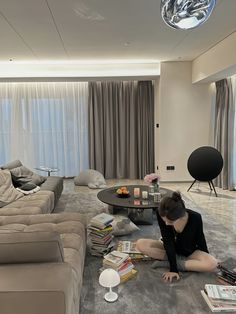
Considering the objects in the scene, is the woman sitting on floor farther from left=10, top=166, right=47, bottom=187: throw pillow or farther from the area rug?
left=10, top=166, right=47, bottom=187: throw pillow

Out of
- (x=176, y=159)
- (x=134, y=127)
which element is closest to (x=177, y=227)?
(x=176, y=159)

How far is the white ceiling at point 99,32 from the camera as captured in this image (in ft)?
9.82

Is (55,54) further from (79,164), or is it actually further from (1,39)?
(79,164)

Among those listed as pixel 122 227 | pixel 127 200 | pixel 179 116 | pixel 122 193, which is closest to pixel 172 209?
pixel 122 227

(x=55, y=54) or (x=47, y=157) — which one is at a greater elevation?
(x=55, y=54)

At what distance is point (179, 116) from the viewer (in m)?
5.79

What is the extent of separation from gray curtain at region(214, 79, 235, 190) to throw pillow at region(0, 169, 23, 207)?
384 centimetres

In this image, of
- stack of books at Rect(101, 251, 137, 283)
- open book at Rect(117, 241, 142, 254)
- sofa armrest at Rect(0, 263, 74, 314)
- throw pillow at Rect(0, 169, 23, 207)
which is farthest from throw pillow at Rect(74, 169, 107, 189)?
sofa armrest at Rect(0, 263, 74, 314)

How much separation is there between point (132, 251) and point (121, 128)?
13.5ft

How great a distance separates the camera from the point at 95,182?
5.69m

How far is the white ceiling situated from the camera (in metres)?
2.99

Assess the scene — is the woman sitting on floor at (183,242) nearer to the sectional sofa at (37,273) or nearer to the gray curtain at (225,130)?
the sectional sofa at (37,273)

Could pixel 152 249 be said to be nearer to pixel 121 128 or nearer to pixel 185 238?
pixel 185 238

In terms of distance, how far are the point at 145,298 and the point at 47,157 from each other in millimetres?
4998
